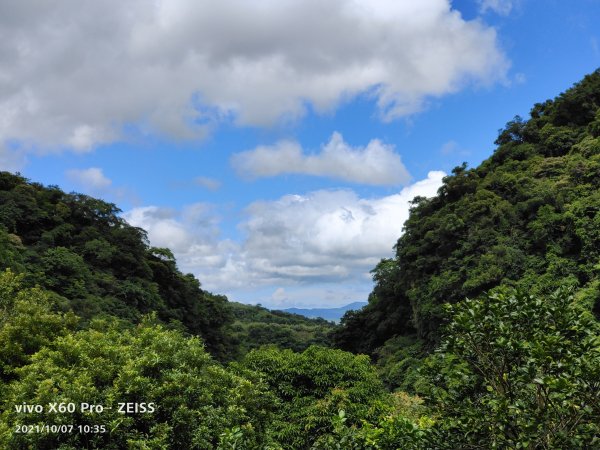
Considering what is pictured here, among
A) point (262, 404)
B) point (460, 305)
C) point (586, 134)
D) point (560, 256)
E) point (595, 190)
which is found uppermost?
point (586, 134)

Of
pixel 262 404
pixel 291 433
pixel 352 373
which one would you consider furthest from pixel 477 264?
pixel 262 404

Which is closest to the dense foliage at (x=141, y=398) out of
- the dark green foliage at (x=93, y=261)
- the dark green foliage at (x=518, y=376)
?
the dark green foliage at (x=518, y=376)

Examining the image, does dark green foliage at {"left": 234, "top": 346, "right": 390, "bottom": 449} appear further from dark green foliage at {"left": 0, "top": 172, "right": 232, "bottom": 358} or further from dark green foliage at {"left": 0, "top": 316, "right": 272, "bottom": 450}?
dark green foliage at {"left": 0, "top": 172, "right": 232, "bottom": 358}

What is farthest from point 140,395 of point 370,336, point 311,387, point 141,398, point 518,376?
point 370,336

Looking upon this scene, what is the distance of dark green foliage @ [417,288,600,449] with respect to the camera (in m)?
3.99

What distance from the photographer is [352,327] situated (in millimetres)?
47938

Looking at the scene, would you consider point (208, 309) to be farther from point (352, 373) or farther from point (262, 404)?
point (262, 404)

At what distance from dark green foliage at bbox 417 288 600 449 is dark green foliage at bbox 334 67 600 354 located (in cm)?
1684

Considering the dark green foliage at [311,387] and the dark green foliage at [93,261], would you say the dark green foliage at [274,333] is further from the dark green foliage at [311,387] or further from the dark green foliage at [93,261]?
the dark green foliage at [311,387]

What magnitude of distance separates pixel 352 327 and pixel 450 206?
17.4m

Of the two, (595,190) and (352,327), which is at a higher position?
(595,190)
